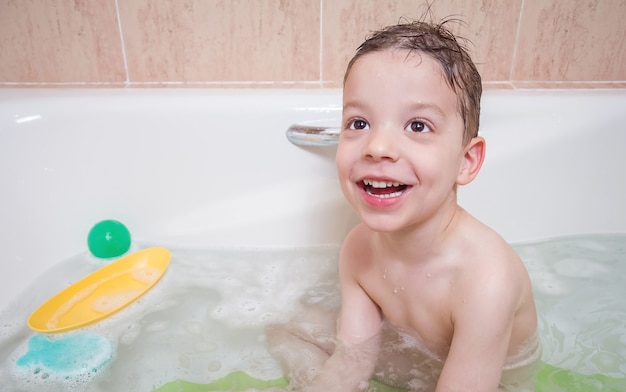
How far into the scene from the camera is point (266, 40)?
127 centimetres

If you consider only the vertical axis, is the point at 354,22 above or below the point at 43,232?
above

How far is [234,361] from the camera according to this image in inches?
37.6

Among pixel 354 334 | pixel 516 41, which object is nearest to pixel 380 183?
pixel 354 334

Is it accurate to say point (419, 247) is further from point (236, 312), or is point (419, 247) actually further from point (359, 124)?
point (236, 312)

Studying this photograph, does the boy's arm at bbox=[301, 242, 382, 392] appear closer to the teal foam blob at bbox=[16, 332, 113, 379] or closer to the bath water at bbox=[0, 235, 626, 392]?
the bath water at bbox=[0, 235, 626, 392]

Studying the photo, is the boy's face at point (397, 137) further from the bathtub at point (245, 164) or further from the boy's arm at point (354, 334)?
the bathtub at point (245, 164)

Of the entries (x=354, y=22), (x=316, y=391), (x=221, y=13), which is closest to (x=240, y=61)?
(x=221, y=13)

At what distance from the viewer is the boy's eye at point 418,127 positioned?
2.27ft

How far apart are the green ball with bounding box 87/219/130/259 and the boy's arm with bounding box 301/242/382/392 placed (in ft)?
1.65

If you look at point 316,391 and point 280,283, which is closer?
point 316,391

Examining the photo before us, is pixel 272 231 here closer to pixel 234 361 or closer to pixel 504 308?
pixel 234 361

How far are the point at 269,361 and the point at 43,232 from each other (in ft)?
1.74

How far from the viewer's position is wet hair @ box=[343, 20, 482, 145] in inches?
27.4

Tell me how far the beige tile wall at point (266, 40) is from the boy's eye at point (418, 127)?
613 mm
